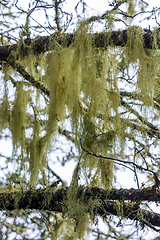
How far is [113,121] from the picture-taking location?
1.61 m

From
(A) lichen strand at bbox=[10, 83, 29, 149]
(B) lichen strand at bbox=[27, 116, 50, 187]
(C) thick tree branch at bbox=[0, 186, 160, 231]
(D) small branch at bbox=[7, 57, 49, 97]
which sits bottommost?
(C) thick tree branch at bbox=[0, 186, 160, 231]

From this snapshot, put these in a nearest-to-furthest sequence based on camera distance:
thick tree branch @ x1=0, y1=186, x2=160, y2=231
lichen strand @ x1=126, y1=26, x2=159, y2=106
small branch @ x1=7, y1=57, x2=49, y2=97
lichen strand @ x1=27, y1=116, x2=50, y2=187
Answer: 1. lichen strand @ x1=126, y1=26, x2=159, y2=106
2. thick tree branch @ x1=0, y1=186, x2=160, y2=231
3. lichen strand @ x1=27, y1=116, x2=50, y2=187
4. small branch @ x1=7, y1=57, x2=49, y2=97

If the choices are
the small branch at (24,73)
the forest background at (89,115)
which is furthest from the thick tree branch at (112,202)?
the small branch at (24,73)

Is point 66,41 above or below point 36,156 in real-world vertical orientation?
above

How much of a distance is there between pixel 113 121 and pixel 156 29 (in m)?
0.72

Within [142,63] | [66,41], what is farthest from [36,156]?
[142,63]

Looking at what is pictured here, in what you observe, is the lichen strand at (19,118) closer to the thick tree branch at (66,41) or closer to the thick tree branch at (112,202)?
the thick tree branch at (66,41)

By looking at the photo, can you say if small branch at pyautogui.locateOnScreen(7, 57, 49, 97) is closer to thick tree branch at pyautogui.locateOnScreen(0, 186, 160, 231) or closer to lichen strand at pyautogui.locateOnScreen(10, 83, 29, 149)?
lichen strand at pyautogui.locateOnScreen(10, 83, 29, 149)

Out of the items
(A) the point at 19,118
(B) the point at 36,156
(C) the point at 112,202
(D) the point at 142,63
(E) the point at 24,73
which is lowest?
(C) the point at 112,202

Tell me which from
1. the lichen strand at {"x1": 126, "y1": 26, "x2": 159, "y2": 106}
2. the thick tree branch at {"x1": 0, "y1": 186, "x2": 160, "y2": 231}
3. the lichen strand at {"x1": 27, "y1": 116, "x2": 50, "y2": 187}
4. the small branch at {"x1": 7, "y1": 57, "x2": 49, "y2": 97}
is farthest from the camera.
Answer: the small branch at {"x1": 7, "y1": 57, "x2": 49, "y2": 97}

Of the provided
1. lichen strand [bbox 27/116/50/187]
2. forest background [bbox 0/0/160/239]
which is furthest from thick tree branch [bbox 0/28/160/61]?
lichen strand [bbox 27/116/50/187]

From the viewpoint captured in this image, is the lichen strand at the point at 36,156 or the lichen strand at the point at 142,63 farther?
the lichen strand at the point at 36,156

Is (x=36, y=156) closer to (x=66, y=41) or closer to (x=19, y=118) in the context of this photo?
(x=19, y=118)

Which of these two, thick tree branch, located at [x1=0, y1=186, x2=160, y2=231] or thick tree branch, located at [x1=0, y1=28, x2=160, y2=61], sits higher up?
thick tree branch, located at [x1=0, y1=28, x2=160, y2=61]
